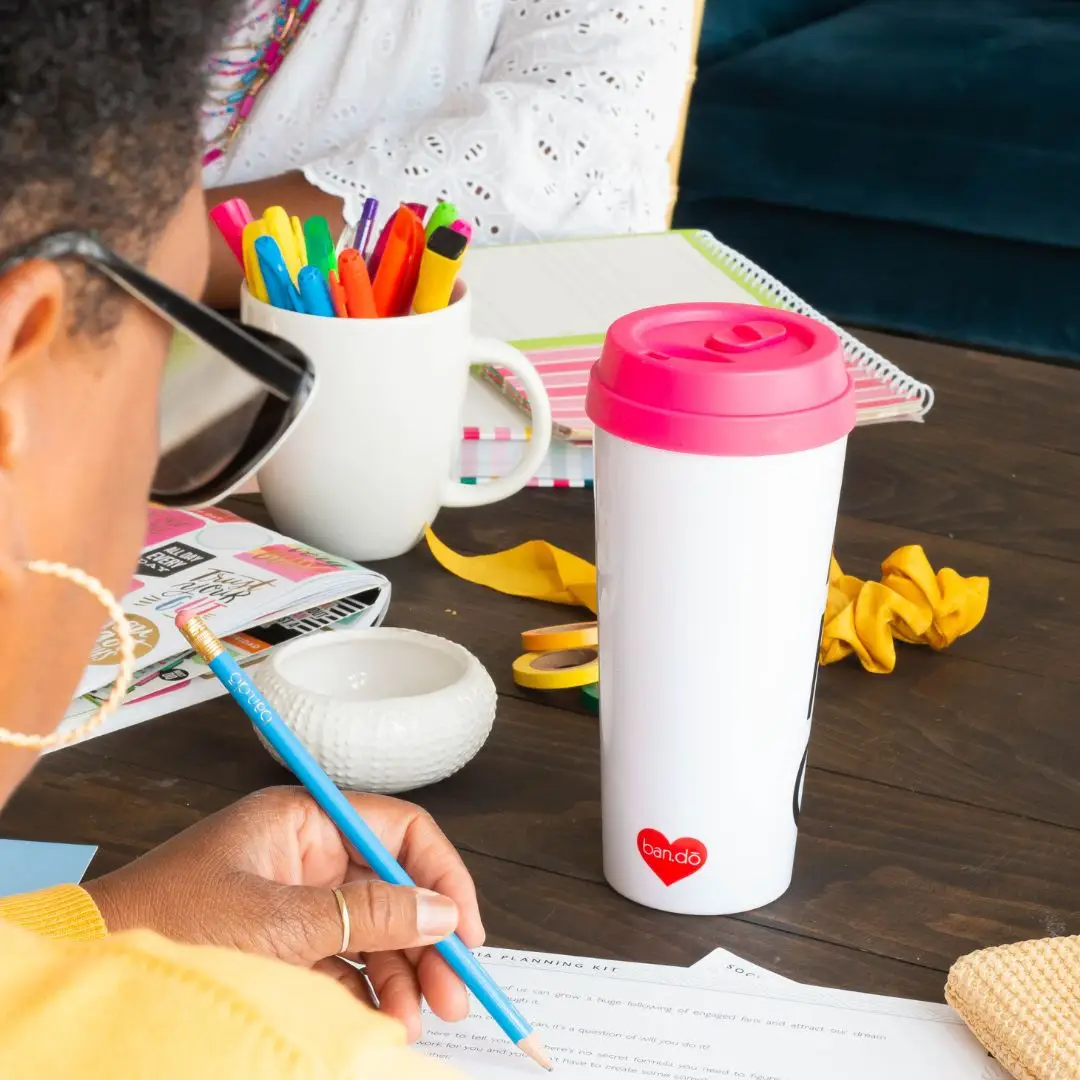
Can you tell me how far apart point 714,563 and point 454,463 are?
1.38 ft

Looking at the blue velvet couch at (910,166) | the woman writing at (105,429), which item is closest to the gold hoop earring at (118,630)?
the woman writing at (105,429)

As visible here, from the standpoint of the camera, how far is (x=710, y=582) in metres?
0.58

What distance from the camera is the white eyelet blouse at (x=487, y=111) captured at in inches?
56.7

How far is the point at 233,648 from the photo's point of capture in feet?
2.60

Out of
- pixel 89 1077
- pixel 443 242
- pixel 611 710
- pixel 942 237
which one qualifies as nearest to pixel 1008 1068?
pixel 611 710

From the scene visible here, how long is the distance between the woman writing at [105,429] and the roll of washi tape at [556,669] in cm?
31

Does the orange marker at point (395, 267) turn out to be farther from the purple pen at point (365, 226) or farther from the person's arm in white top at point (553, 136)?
the person's arm in white top at point (553, 136)

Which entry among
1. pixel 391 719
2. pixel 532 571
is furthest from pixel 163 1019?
pixel 532 571

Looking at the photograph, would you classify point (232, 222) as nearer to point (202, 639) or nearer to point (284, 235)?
point (284, 235)

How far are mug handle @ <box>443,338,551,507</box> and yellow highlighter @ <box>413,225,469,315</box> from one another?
5cm

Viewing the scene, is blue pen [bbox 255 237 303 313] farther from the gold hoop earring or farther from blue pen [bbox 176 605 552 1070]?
the gold hoop earring

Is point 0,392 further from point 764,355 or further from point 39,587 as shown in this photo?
point 764,355

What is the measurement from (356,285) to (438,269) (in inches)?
1.9

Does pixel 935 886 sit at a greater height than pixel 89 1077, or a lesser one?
lesser
